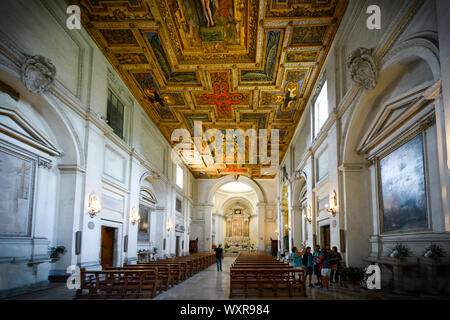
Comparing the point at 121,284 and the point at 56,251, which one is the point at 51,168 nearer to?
the point at 56,251

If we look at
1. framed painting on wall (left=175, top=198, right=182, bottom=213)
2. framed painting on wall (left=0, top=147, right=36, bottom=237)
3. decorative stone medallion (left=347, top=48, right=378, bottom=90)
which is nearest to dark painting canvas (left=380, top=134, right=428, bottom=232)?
decorative stone medallion (left=347, top=48, right=378, bottom=90)

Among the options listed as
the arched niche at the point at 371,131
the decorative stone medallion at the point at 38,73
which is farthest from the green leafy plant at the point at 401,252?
the decorative stone medallion at the point at 38,73

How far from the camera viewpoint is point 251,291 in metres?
10.0

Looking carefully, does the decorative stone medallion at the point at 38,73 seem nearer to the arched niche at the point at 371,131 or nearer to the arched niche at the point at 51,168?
the arched niche at the point at 51,168

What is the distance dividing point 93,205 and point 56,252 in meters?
2.04

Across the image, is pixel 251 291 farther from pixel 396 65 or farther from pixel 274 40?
pixel 274 40

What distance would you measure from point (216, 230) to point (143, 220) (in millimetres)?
24228

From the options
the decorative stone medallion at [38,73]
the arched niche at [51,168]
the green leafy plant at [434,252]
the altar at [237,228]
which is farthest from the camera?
the altar at [237,228]

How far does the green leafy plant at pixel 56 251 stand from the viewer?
10351mm

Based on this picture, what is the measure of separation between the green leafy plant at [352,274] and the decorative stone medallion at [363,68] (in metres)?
5.13

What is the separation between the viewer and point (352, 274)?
10102mm

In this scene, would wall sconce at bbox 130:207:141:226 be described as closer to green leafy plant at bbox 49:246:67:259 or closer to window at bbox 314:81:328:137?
green leafy plant at bbox 49:246:67:259

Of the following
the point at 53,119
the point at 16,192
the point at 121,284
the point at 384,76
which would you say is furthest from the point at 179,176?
the point at 384,76
